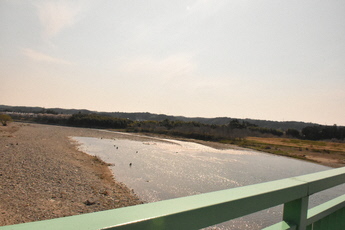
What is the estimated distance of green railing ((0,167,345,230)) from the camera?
723 millimetres

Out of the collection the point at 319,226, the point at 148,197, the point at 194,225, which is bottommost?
the point at 148,197

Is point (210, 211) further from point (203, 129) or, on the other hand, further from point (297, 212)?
point (203, 129)

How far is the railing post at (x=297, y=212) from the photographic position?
136 centimetres

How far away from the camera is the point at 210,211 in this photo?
0.92m

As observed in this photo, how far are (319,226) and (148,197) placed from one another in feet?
40.2

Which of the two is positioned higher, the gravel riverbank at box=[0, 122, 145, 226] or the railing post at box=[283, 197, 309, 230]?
the railing post at box=[283, 197, 309, 230]

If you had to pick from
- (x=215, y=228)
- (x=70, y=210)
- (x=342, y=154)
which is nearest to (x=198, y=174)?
(x=215, y=228)

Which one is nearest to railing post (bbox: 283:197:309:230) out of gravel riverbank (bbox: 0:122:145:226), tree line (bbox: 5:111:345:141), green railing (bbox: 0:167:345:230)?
green railing (bbox: 0:167:345:230)

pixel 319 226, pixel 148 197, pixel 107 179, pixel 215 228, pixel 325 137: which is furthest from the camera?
pixel 325 137

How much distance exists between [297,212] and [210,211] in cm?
74

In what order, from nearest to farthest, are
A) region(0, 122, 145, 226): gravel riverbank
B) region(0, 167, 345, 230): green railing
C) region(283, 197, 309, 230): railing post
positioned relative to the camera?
region(0, 167, 345, 230): green railing → region(283, 197, 309, 230): railing post → region(0, 122, 145, 226): gravel riverbank

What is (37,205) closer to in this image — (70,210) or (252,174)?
(70,210)

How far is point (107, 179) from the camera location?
51.8 ft

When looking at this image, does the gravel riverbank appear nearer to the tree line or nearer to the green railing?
the green railing
